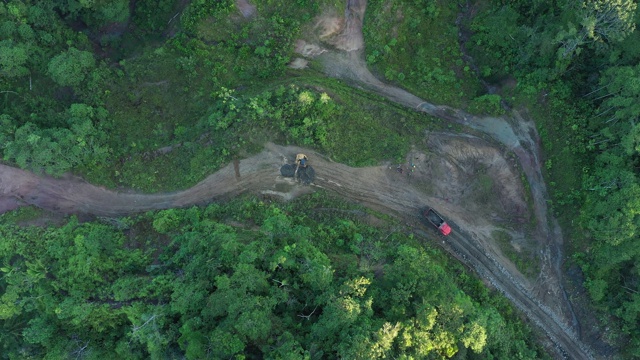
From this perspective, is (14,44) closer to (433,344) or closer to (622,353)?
(433,344)

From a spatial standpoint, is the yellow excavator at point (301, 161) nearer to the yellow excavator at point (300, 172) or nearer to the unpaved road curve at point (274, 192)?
the yellow excavator at point (300, 172)

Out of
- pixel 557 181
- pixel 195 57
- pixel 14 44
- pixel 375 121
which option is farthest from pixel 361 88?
pixel 14 44

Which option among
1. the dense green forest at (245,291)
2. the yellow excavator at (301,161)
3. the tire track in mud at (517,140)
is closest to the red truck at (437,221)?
the dense green forest at (245,291)

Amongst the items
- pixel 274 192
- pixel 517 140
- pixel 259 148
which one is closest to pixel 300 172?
pixel 274 192

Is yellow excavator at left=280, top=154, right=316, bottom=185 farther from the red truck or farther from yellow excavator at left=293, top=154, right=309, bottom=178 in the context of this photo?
the red truck

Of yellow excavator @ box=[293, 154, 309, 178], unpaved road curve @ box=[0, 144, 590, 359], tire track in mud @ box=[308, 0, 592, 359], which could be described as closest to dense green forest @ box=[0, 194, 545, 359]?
unpaved road curve @ box=[0, 144, 590, 359]

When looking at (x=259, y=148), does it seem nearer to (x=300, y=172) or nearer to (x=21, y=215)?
(x=300, y=172)
